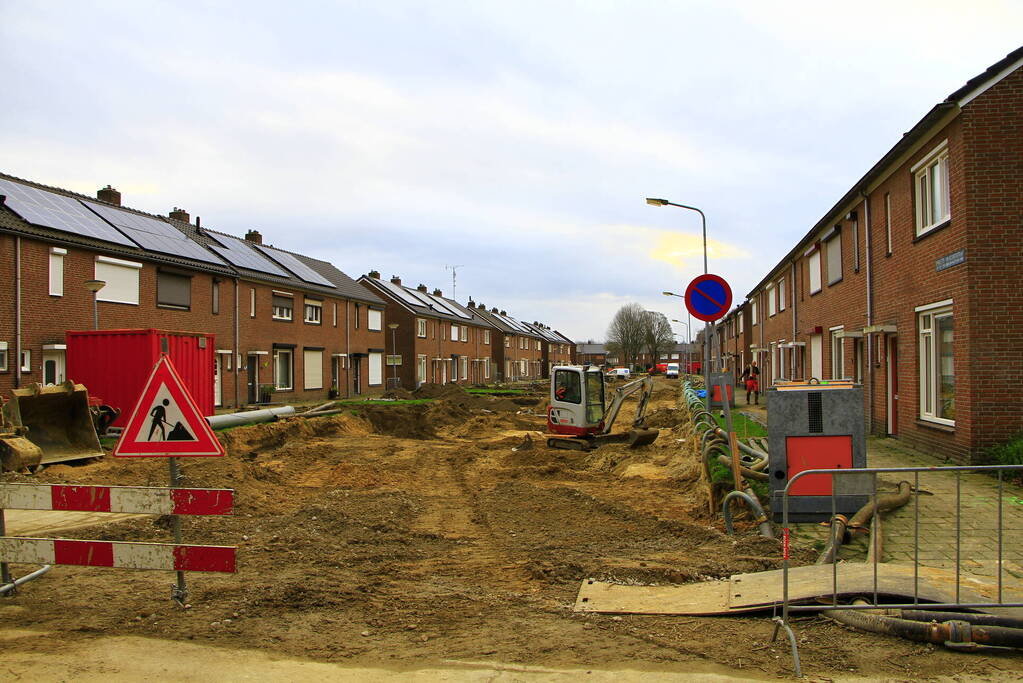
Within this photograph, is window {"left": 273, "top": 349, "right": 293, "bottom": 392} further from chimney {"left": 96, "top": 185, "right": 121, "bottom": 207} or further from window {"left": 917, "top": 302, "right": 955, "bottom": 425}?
window {"left": 917, "top": 302, "right": 955, "bottom": 425}

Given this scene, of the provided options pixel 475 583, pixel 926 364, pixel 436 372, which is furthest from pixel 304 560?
pixel 436 372

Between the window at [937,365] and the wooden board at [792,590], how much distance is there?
6912 millimetres

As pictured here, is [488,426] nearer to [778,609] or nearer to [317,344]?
[317,344]

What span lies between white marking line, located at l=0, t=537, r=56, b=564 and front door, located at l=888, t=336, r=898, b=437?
14.3 meters

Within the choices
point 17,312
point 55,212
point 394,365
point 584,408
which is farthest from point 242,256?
point 584,408

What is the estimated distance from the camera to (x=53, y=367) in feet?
65.5

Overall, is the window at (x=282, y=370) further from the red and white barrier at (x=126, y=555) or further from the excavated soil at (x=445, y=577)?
the red and white barrier at (x=126, y=555)

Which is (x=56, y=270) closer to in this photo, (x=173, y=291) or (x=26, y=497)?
(x=173, y=291)

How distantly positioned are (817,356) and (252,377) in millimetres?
20868

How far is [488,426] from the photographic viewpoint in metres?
24.0

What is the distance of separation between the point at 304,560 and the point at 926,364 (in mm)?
11017

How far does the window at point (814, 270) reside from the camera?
22062mm

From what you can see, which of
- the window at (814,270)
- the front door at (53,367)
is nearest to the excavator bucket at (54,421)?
the front door at (53,367)

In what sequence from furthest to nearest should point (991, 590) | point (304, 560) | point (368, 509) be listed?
point (368, 509)
point (304, 560)
point (991, 590)
